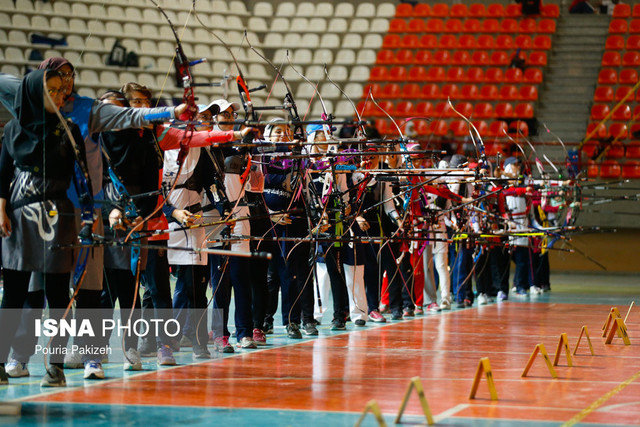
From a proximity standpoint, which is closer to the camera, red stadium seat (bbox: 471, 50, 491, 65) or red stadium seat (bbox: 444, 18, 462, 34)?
red stadium seat (bbox: 471, 50, 491, 65)

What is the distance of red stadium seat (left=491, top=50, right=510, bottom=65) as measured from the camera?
17172 mm

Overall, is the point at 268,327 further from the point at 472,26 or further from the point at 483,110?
the point at 472,26

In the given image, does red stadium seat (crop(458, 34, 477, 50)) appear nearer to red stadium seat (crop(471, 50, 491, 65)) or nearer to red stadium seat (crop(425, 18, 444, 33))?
red stadium seat (crop(471, 50, 491, 65))

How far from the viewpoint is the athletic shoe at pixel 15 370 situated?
176 inches

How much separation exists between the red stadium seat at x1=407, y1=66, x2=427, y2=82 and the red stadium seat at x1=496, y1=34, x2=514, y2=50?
143cm

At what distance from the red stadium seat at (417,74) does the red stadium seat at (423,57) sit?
8.2 inches

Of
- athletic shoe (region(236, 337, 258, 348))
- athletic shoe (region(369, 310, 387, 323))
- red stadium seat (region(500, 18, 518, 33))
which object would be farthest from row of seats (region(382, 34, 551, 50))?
athletic shoe (region(236, 337, 258, 348))

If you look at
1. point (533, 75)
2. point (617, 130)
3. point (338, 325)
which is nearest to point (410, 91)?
point (533, 75)

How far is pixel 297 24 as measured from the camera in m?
18.4

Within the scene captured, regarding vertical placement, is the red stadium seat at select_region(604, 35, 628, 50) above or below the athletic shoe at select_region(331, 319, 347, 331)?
above

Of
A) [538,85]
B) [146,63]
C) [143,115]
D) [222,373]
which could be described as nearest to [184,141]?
[143,115]

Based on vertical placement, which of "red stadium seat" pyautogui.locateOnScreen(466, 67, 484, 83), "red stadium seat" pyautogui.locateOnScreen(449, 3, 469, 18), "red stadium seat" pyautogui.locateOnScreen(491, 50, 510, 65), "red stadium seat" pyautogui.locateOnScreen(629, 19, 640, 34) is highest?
"red stadium seat" pyautogui.locateOnScreen(449, 3, 469, 18)

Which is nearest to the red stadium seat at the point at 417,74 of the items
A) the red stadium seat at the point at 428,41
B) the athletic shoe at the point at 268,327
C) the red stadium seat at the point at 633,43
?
the red stadium seat at the point at 428,41

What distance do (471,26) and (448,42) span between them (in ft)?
1.76
